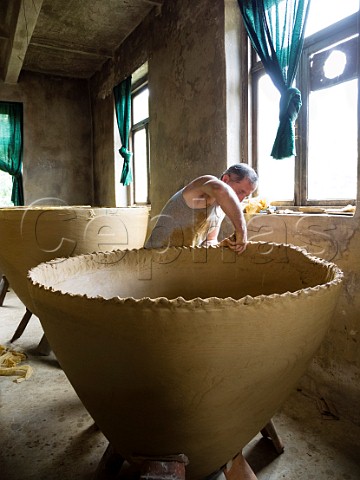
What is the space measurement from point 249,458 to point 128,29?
4633mm

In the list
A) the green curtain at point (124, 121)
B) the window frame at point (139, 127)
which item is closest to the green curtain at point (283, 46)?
the window frame at point (139, 127)

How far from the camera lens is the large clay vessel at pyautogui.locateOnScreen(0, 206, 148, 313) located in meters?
2.04

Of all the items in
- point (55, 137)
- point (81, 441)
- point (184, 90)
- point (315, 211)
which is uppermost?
point (55, 137)

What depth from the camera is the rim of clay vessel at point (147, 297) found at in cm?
62

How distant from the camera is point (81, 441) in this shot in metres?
1.56

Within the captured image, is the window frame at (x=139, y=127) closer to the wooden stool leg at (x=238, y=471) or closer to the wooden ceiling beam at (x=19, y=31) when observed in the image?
the wooden ceiling beam at (x=19, y=31)

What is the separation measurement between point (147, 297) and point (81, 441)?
1184 mm

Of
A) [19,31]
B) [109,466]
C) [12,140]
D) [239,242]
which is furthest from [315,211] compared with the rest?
[12,140]

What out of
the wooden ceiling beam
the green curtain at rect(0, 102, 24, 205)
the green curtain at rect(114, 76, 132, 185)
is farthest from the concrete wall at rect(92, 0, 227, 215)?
the green curtain at rect(0, 102, 24, 205)

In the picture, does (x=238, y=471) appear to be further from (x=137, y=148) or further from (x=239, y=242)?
(x=137, y=148)

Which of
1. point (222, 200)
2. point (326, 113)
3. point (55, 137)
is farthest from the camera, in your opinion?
point (55, 137)

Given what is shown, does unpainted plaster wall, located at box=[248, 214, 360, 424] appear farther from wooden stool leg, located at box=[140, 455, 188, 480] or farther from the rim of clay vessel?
wooden stool leg, located at box=[140, 455, 188, 480]

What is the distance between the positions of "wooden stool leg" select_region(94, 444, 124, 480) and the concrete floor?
0.51ft

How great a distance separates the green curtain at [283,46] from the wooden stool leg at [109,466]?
184cm
